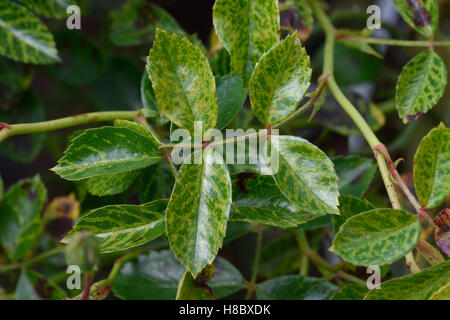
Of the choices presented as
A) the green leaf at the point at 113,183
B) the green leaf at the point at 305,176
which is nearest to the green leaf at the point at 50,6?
the green leaf at the point at 113,183

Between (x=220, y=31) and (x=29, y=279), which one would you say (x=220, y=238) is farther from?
(x=29, y=279)

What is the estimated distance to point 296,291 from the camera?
481 mm

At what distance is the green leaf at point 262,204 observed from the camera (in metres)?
0.37

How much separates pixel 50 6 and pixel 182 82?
261 mm

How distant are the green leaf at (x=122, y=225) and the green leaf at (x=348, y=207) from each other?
0.15 metres

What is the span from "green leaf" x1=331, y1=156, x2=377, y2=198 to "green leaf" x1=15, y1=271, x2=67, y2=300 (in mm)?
335

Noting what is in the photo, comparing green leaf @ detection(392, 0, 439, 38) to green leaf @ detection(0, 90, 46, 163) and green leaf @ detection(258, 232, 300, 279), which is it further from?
green leaf @ detection(0, 90, 46, 163)

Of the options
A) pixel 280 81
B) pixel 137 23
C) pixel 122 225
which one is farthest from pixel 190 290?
pixel 137 23

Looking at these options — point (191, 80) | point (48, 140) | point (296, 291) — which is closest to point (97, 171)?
point (191, 80)

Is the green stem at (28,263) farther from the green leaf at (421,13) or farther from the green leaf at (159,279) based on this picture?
the green leaf at (421,13)

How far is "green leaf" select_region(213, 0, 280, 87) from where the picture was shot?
0.39 metres

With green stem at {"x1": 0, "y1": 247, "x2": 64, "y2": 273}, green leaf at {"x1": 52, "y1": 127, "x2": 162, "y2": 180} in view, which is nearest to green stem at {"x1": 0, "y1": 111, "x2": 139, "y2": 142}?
green leaf at {"x1": 52, "y1": 127, "x2": 162, "y2": 180}

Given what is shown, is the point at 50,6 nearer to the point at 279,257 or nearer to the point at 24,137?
the point at 24,137
